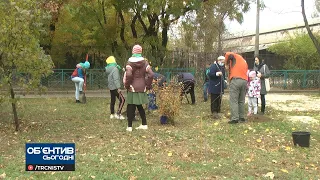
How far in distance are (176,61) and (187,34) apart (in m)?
6.77

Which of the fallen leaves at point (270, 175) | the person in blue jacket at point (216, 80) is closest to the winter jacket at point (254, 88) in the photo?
the person in blue jacket at point (216, 80)

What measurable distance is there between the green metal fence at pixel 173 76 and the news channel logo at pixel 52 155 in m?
13.8

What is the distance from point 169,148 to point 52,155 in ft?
9.78

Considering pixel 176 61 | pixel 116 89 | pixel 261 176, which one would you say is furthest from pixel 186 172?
pixel 176 61

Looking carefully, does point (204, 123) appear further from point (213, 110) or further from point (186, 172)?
point (186, 172)

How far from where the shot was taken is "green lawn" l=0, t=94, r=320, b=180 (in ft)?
18.4

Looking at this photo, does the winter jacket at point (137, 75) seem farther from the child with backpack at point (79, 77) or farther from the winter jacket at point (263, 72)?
the child with backpack at point (79, 77)

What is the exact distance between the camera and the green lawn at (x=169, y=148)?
5.60 meters

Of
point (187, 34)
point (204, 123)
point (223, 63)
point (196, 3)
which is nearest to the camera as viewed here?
point (204, 123)

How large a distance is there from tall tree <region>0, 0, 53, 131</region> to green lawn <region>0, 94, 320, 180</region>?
1133 mm

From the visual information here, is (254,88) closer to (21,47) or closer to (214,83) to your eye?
(214,83)

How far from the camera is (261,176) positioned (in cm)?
551

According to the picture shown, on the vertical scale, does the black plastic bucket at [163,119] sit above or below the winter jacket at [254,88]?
below

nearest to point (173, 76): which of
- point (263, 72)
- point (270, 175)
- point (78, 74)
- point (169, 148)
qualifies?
point (78, 74)
